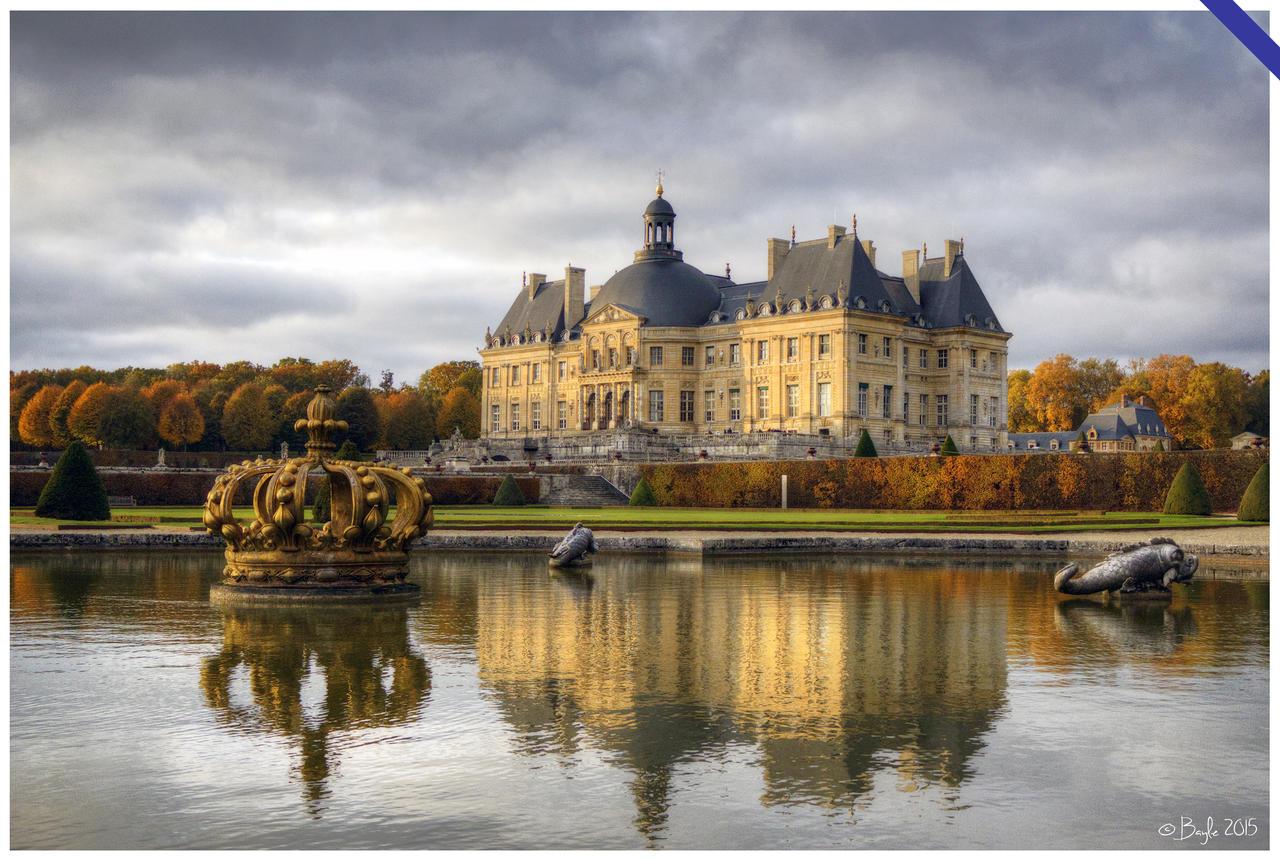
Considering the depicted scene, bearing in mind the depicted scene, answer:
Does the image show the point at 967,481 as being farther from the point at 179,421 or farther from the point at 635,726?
the point at 179,421

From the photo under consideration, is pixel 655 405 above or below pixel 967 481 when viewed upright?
above

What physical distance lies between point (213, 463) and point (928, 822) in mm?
70459

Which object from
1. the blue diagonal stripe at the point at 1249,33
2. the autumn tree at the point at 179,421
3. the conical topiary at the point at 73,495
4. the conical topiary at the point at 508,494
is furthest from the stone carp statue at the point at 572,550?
the autumn tree at the point at 179,421

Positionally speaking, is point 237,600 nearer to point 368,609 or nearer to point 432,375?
point 368,609

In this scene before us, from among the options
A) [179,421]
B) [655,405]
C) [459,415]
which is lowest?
[179,421]

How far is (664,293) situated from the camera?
75.6 meters

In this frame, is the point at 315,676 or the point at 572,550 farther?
the point at 572,550

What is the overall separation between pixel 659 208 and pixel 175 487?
137ft

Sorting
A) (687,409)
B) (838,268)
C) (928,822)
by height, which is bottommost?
(928,822)

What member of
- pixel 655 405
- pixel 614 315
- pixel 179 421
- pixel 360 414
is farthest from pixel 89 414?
pixel 655 405

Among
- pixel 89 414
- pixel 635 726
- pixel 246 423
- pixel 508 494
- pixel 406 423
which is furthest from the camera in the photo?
pixel 406 423

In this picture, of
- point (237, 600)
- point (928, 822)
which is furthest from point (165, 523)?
point (928, 822)

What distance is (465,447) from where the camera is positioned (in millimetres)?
67938

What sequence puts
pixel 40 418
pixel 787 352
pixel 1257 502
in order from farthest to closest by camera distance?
pixel 40 418 < pixel 787 352 < pixel 1257 502
